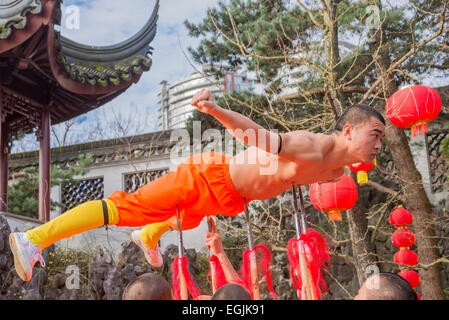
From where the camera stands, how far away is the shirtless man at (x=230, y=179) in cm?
221

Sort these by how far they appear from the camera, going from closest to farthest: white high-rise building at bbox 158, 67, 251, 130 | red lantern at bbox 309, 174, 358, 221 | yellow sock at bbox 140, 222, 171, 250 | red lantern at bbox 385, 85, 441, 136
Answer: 1. yellow sock at bbox 140, 222, 171, 250
2. red lantern at bbox 385, 85, 441, 136
3. red lantern at bbox 309, 174, 358, 221
4. white high-rise building at bbox 158, 67, 251, 130

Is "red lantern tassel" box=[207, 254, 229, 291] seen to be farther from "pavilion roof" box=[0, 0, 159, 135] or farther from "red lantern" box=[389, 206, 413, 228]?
"pavilion roof" box=[0, 0, 159, 135]

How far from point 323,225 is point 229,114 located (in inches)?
233

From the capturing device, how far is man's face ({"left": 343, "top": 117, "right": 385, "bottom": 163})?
2211mm

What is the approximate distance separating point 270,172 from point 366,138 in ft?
1.58

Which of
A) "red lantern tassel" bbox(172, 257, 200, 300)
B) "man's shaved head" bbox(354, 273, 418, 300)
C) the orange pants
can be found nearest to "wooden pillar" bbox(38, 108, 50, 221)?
the orange pants

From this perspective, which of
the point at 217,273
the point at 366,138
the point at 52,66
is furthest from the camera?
the point at 52,66

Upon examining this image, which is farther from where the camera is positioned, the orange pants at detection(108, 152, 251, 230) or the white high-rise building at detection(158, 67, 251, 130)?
the white high-rise building at detection(158, 67, 251, 130)

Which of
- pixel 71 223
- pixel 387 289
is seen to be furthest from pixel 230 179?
pixel 387 289

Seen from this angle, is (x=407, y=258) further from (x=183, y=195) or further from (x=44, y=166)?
(x=44, y=166)

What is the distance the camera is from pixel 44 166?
6266 mm

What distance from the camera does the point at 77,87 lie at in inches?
239

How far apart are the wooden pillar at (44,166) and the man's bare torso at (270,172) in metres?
4.37

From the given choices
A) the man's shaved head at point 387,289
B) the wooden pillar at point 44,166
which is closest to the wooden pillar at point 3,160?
the wooden pillar at point 44,166
